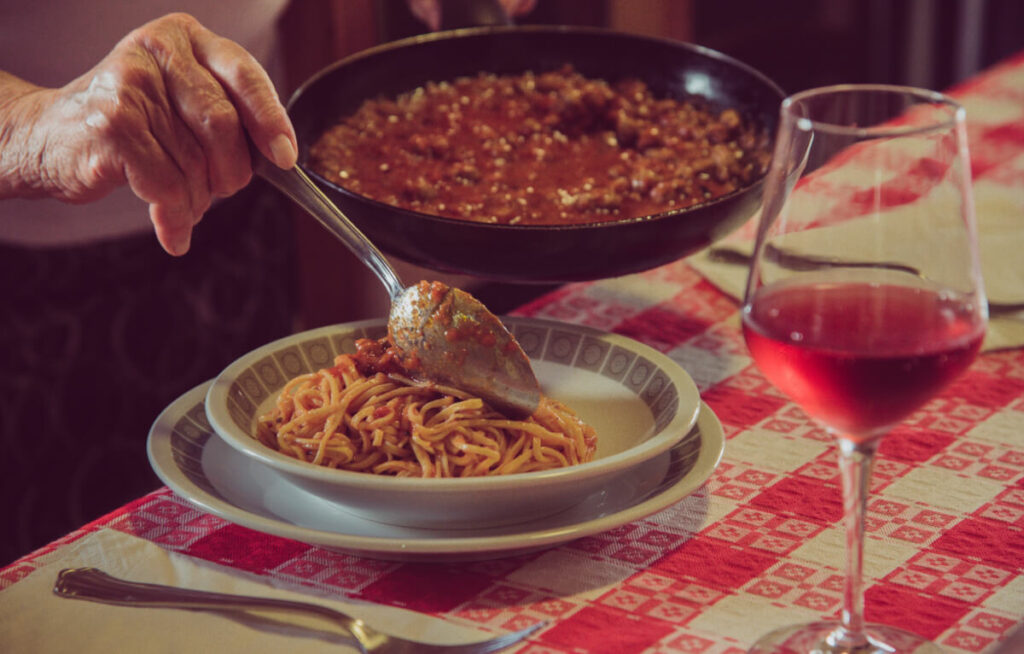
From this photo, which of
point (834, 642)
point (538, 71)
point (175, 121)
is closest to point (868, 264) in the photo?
point (834, 642)

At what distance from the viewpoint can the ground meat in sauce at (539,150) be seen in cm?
147

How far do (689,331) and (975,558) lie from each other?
0.57 m

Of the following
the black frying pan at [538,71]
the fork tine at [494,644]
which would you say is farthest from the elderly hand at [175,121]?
the fork tine at [494,644]

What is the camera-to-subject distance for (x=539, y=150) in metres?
1.66

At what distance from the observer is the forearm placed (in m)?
1.43

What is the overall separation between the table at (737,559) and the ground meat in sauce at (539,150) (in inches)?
14.9

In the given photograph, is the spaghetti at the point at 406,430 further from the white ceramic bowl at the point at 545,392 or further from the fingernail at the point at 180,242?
the fingernail at the point at 180,242

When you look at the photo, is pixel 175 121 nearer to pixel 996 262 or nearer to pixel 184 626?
pixel 184 626

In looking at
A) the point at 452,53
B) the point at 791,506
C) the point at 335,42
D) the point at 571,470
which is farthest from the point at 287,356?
the point at 335,42

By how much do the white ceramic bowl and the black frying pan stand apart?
0.09m

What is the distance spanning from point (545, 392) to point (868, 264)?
0.53 m

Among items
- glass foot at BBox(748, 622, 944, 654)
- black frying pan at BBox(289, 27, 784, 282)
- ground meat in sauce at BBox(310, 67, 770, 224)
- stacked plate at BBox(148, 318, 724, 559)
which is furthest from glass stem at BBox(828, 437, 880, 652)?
ground meat in sauce at BBox(310, 67, 770, 224)

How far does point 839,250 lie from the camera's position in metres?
0.73

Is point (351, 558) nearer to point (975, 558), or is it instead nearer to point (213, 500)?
point (213, 500)
